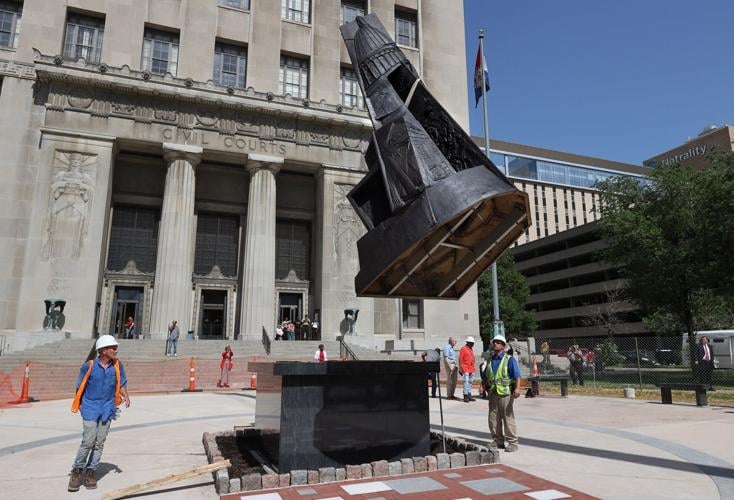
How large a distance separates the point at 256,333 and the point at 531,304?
227 feet

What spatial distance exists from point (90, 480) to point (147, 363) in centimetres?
1804

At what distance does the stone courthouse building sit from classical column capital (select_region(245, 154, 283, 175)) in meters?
0.10

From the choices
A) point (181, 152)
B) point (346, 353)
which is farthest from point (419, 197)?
point (181, 152)

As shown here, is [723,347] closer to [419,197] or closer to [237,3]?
[419,197]

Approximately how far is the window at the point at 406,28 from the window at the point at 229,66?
12858 mm

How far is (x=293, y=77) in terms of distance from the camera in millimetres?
36000

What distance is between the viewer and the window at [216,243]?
3366 centimetres

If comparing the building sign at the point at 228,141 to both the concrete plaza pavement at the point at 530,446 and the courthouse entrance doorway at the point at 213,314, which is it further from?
the concrete plaza pavement at the point at 530,446

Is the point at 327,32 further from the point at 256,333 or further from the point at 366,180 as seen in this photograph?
the point at 366,180

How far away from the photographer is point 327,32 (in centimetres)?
3678

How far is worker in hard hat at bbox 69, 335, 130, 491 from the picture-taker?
607 centimetres

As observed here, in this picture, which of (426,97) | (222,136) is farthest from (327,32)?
(426,97)

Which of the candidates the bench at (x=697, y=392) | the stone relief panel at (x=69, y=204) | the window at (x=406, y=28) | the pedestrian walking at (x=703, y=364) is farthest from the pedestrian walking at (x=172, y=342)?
the window at (x=406, y=28)

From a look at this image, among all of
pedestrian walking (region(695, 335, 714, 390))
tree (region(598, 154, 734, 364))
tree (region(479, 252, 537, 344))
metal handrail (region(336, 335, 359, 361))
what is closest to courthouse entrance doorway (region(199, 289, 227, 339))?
metal handrail (region(336, 335, 359, 361))
